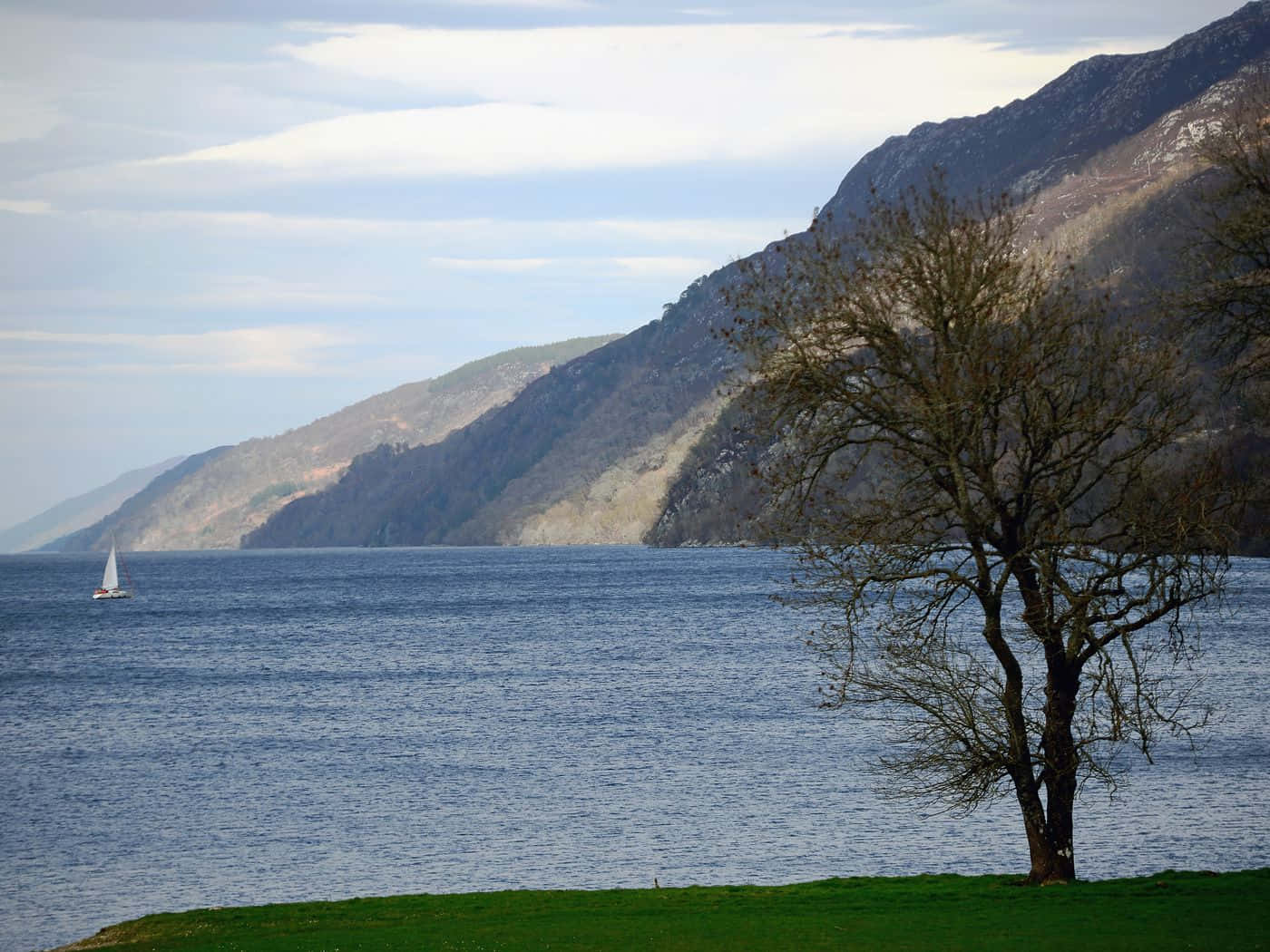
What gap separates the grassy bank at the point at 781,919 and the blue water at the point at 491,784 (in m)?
5.11

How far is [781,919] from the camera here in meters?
21.5

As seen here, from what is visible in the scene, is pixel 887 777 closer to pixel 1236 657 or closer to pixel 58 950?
→ pixel 58 950

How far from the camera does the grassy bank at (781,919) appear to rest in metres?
18.9

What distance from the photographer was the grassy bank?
61.9 feet

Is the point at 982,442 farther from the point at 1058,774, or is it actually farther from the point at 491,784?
the point at 491,784

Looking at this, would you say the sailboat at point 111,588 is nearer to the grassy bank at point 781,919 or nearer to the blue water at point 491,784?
the blue water at point 491,784

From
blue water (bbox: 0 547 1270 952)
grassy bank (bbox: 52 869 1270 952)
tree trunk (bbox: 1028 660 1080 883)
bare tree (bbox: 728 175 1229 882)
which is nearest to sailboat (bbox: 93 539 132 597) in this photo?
blue water (bbox: 0 547 1270 952)

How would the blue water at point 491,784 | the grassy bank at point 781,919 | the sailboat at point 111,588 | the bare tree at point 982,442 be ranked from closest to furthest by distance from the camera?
1. the grassy bank at point 781,919
2. the bare tree at point 982,442
3. the blue water at point 491,784
4. the sailboat at point 111,588

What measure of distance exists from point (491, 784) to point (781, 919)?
22.9 m

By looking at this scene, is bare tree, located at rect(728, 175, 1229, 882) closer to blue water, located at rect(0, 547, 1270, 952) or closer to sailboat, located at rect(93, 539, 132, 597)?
blue water, located at rect(0, 547, 1270, 952)

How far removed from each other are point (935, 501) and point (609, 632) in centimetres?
8063

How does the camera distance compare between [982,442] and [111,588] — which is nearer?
[982,442]

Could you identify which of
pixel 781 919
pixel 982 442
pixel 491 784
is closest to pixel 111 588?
pixel 491 784

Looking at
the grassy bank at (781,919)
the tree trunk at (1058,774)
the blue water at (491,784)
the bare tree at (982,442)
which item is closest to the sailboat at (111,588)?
the blue water at (491,784)
